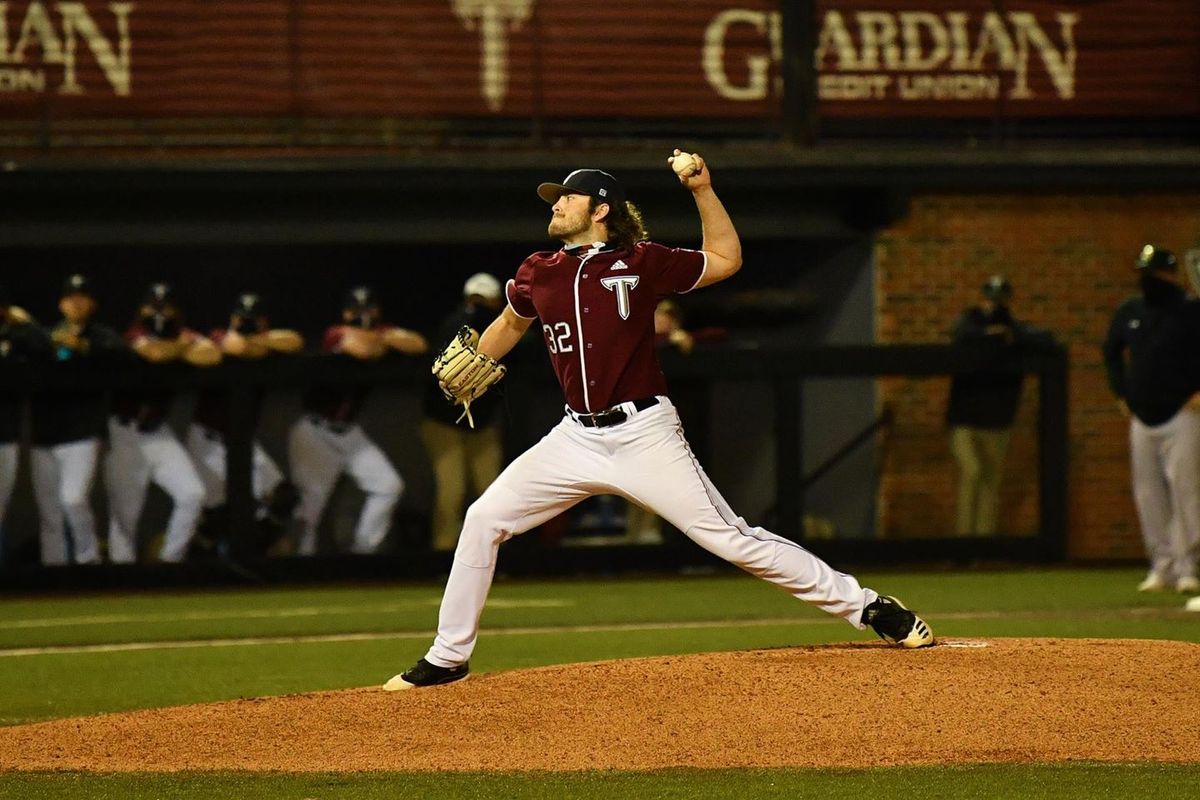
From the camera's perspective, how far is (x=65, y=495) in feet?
40.9

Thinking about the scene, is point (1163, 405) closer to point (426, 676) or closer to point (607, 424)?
point (607, 424)

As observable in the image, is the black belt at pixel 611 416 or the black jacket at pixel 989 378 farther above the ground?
the black belt at pixel 611 416

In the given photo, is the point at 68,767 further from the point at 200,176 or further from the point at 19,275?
the point at 19,275

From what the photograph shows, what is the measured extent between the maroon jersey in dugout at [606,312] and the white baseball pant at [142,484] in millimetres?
6742

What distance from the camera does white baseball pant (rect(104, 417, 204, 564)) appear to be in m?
12.6

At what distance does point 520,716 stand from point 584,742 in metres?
0.36

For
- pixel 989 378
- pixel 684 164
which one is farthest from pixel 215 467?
pixel 684 164

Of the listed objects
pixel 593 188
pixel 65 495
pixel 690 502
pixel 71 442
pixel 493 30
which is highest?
pixel 493 30

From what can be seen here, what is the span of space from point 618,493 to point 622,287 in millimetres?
746

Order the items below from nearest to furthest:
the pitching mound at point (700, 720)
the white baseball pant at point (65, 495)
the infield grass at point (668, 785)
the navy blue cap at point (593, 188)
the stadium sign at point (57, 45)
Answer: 1. the infield grass at point (668, 785)
2. the pitching mound at point (700, 720)
3. the navy blue cap at point (593, 188)
4. the white baseball pant at point (65, 495)
5. the stadium sign at point (57, 45)

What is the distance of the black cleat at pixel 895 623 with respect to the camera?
6688 millimetres

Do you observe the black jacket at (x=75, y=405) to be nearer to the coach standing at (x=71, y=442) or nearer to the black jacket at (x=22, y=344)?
the coach standing at (x=71, y=442)

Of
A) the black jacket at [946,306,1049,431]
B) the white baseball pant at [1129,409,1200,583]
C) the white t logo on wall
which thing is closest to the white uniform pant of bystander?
the white baseball pant at [1129,409,1200,583]

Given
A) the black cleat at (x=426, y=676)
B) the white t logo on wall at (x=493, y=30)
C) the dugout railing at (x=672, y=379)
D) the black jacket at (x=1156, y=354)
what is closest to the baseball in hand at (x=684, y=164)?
the black cleat at (x=426, y=676)
